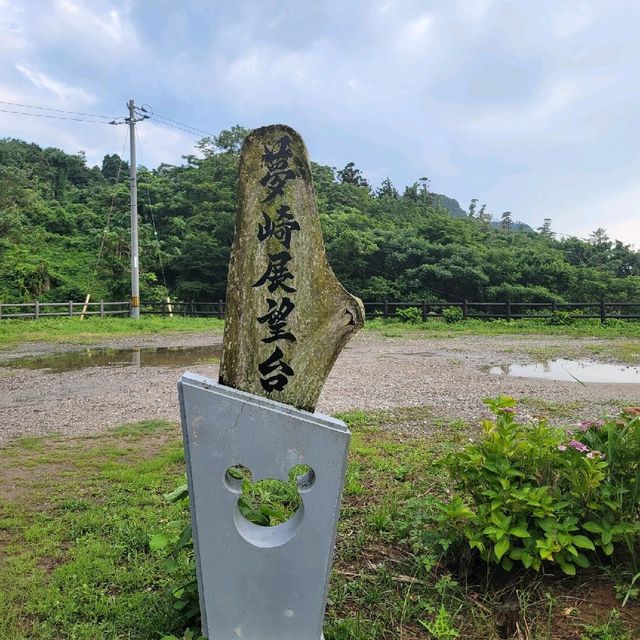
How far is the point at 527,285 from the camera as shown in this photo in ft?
80.3

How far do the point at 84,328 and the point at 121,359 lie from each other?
7220 millimetres

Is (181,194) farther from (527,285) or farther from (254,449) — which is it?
(254,449)

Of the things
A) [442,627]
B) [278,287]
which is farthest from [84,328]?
[442,627]

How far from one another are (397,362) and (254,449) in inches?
336

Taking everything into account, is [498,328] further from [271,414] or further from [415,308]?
[271,414]

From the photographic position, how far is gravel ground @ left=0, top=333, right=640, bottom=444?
614 centimetres

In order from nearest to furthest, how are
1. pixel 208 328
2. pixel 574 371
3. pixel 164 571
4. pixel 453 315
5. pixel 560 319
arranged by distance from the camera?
1. pixel 164 571
2. pixel 574 371
3. pixel 208 328
4. pixel 560 319
5. pixel 453 315

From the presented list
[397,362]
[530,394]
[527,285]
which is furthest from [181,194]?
[530,394]

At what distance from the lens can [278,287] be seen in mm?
2281

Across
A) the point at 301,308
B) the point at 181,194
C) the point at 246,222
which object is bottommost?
the point at 301,308

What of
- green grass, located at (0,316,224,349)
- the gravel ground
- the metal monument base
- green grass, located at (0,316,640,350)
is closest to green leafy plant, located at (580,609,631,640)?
the metal monument base

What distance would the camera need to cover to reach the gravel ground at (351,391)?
20.2 feet

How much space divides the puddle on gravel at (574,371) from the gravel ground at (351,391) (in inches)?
16.5

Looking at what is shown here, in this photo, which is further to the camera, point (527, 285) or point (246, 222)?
point (527, 285)
